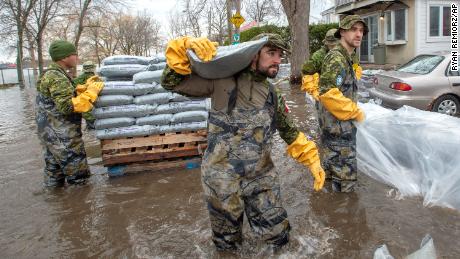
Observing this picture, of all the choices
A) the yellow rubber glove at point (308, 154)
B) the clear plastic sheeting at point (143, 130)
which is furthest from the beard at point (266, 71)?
the clear plastic sheeting at point (143, 130)

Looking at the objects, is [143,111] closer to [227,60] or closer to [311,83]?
[311,83]

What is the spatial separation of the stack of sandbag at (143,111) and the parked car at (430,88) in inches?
165

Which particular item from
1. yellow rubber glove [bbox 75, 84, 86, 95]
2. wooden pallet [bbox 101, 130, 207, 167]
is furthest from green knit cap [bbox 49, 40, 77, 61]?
wooden pallet [bbox 101, 130, 207, 167]

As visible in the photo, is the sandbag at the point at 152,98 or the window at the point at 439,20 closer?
the sandbag at the point at 152,98

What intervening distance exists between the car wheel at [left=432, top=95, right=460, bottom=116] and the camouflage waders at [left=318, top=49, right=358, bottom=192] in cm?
438

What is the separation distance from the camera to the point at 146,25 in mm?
39844

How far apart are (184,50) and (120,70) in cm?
266

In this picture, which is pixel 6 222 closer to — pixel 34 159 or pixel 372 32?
pixel 34 159

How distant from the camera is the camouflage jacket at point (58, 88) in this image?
13.9 feet

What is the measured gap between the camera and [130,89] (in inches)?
187

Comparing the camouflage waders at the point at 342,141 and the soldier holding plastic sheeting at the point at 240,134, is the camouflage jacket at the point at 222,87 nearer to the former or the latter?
the soldier holding plastic sheeting at the point at 240,134

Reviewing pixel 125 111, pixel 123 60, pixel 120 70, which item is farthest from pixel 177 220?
pixel 123 60

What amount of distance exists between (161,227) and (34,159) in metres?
3.68

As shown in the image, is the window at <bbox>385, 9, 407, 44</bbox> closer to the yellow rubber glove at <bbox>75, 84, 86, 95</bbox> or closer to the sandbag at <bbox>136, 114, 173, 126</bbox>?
the sandbag at <bbox>136, 114, 173, 126</bbox>
